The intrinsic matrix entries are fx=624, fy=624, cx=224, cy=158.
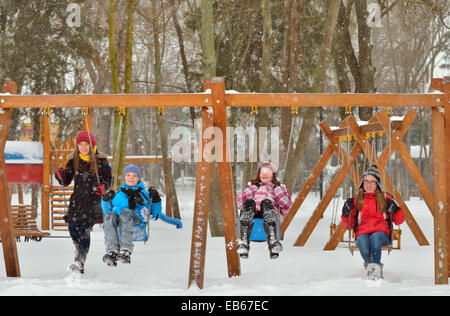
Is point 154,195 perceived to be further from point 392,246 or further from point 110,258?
point 392,246

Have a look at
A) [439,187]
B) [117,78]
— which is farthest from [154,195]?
[117,78]

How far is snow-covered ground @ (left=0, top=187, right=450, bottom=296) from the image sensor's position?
5664 millimetres

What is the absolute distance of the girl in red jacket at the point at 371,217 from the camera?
6.30m

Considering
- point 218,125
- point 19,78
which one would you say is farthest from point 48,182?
point 218,125

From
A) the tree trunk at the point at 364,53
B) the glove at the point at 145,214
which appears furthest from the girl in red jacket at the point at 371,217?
the tree trunk at the point at 364,53

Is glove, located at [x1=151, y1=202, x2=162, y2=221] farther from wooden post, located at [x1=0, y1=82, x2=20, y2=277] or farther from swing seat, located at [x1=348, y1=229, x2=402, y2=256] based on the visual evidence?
swing seat, located at [x1=348, y1=229, x2=402, y2=256]

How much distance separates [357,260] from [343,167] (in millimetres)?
1492

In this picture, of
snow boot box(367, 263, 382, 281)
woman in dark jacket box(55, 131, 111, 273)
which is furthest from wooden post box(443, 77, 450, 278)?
woman in dark jacket box(55, 131, 111, 273)

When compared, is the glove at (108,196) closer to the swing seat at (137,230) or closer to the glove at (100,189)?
the swing seat at (137,230)

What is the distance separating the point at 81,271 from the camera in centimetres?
657

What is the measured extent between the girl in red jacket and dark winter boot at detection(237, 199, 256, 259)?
3.26 ft

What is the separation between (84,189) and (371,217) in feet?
9.85

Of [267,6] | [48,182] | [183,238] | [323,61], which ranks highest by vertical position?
[267,6]
